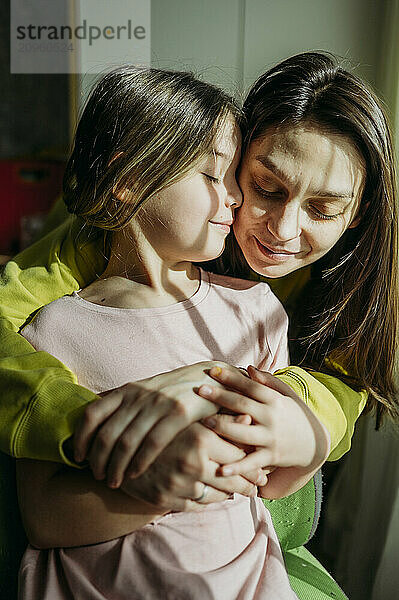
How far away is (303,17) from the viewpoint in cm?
132

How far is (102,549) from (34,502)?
0.34 ft

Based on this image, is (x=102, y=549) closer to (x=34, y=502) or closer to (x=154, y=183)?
(x=34, y=502)

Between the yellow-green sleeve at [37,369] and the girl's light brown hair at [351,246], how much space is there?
28cm

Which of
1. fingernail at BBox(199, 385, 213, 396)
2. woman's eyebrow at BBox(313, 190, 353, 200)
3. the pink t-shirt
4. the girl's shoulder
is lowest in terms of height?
the pink t-shirt

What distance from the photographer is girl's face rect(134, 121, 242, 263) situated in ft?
3.08

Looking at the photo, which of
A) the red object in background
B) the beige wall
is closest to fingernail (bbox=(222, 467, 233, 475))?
the beige wall

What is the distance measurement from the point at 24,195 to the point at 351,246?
102cm

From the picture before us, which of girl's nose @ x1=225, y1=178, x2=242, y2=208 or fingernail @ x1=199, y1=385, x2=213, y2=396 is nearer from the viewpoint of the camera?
fingernail @ x1=199, y1=385, x2=213, y2=396

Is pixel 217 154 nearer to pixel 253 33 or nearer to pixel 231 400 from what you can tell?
pixel 231 400

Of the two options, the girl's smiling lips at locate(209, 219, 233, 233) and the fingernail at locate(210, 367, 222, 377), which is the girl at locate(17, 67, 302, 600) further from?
the fingernail at locate(210, 367, 222, 377)

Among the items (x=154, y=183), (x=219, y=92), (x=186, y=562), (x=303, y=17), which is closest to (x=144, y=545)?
(x=186, y=562)

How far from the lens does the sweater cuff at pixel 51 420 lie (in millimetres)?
789

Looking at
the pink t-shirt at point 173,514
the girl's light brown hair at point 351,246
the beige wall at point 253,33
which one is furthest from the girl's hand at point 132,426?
the beige wall at point 253,33

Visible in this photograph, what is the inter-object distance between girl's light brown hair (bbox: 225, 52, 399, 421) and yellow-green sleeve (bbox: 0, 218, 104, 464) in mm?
281
